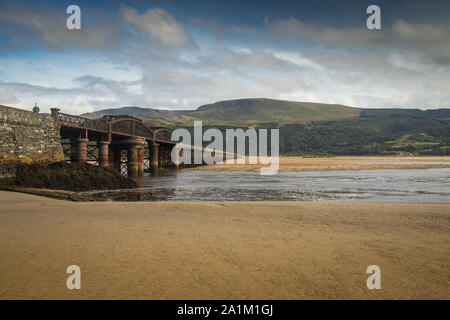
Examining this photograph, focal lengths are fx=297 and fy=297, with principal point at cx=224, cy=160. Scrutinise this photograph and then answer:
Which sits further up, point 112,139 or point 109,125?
point 109,125

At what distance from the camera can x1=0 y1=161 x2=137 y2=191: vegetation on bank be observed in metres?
19.4

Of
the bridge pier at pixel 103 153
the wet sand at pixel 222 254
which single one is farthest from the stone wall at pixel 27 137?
the wet sand at pixel 222 254

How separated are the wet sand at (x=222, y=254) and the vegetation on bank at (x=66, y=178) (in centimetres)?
1027

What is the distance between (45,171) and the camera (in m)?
20.8

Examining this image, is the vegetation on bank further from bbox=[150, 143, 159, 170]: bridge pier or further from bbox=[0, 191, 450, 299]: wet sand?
bbox=[150, 143, 159, 170]: bridge pier

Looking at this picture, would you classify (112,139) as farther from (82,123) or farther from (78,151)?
(78,151)

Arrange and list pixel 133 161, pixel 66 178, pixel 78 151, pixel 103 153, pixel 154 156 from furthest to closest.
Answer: pixel 154 156
pixel 133 161
pixel 103 153
pixel 78 151
pixel 66 178

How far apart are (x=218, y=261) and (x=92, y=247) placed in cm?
287

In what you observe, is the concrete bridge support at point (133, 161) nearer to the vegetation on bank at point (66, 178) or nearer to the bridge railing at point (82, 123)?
the bridge railing at point (82, 123)

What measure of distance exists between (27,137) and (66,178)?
5.97 meters

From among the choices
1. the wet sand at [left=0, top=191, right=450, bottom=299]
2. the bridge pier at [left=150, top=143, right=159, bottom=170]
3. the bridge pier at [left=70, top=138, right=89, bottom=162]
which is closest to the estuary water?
the wet sand at [left=0, top=191, right=450, bottom=299]

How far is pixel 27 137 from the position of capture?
2402 cm

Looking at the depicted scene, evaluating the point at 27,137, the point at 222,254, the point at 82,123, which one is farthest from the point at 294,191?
the point at 82,123

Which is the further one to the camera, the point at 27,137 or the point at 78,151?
the point at 78,151
